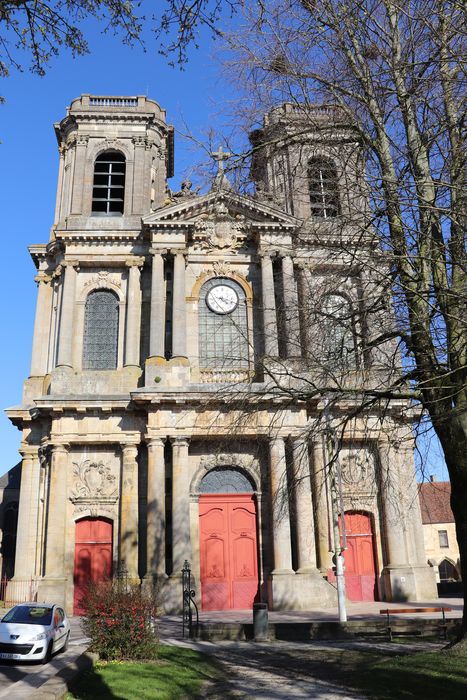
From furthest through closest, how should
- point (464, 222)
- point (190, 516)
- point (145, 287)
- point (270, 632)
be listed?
point (145, 287)
point (190, 516)
point (270, 632)
point (464, 222)

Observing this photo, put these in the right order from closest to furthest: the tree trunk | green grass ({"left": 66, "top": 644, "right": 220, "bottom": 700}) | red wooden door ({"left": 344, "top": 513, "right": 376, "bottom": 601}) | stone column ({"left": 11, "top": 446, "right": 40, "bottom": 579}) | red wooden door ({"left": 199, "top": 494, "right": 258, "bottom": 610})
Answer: green grass ({"left": 66, "top": 644, "right": 220, "bottom": 700}) < the tree trunk < red wooden door ({"left": 199, "top": 494, "right": 258, "bottom": 610}) < stone column ({"left": 11, "top": 446, "right": 40, "bottom": 579}) < red wooden door ({"left": 344, "top": 513, "right": 376, "bottom": 601})

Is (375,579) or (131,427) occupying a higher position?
(131,427)

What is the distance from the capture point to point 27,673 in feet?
37.9

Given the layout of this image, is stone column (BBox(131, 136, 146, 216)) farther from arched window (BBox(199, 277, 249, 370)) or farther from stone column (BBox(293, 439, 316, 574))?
stone column (BBox(293, 439, 316, 574))

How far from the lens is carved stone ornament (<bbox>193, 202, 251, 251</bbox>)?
25891 millimetres

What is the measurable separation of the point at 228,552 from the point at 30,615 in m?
9.35

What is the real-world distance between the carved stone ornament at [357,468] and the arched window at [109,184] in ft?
44.1

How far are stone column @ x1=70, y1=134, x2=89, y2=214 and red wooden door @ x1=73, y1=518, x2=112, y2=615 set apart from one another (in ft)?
40.7

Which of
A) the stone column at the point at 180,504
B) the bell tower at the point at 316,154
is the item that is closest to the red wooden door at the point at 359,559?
the stone column at the point at 180,504

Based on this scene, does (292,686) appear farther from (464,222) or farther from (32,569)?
(32,569)

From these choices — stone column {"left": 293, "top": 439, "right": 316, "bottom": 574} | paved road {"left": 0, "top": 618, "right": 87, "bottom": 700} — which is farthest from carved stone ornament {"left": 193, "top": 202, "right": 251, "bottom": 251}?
paved road {"left": 0, "top": 618, "right": 87, "bottom": 700}

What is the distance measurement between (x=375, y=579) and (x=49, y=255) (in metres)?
17.7

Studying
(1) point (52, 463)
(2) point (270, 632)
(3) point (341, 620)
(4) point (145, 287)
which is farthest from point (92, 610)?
(4) point (145, 287)

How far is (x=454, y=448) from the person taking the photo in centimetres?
1112
